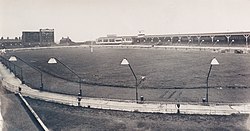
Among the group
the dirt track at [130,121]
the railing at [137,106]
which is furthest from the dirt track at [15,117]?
the railing at [137,106]

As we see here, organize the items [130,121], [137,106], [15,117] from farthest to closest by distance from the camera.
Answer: [137,106], [15,117], [130,121]

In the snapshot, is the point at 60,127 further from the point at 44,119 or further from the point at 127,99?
the point at 127,99

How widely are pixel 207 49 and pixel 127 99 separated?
62103 mm

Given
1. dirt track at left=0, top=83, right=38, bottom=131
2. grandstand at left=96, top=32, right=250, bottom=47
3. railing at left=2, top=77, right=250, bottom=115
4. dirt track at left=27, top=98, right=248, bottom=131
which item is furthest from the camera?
grandstand at left=96, top=32, right=250, bottom=47

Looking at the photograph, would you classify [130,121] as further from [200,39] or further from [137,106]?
[200,39]

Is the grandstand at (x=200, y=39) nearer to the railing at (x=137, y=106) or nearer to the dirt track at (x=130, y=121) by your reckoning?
the railing at (x=137, y=106)

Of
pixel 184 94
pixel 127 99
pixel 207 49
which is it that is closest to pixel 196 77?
pixel 184 94

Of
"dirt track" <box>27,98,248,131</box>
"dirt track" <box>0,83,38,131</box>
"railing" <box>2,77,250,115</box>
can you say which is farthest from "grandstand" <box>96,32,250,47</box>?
"dirt track" <box>0,83,38,131</box>

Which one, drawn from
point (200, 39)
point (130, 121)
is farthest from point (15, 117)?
point (200, 39)

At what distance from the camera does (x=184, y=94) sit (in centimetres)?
2925

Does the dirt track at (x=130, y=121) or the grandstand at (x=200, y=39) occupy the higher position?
the grandstand at (x=200, y=39)

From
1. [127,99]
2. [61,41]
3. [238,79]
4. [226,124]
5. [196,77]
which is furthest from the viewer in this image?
[61,41]

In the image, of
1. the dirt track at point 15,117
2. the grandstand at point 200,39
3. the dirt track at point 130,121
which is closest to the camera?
the dirt track at point 130,121

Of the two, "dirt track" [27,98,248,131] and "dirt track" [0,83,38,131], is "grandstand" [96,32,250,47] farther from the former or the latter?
"dirt track" [0,83,38,131]
